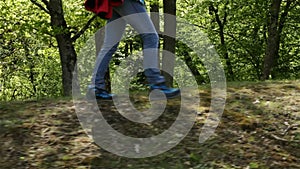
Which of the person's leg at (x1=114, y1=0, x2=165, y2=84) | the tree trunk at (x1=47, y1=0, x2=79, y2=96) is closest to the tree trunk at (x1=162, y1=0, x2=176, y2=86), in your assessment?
the tree trunk at (x1=47, y1=0, x2=79, y2=96)

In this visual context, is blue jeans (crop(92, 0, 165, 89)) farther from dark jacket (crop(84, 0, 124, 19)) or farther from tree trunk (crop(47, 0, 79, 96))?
tree trunk (crop(47, 0, 79, 96))

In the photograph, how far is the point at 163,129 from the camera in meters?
4.46

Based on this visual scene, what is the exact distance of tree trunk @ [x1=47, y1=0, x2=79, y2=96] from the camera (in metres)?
10.5

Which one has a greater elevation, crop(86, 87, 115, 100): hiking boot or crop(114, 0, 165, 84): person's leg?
crop(114, 0, 165, 84): person's leg

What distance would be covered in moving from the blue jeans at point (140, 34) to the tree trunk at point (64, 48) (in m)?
5.35

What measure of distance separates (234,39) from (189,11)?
239 centimetres

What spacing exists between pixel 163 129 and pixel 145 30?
3.69ft

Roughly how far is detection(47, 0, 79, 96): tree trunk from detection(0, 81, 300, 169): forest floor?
5295 mm

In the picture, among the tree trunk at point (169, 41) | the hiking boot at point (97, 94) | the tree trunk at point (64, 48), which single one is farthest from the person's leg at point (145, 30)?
the tree trunk at point (169, 41)

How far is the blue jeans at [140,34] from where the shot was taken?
480cm

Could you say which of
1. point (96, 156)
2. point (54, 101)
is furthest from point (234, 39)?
point (96, 156)

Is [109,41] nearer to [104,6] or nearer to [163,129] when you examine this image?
[104,6]

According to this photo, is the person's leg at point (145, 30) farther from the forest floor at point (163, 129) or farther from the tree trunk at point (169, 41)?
the tree trunk at point (169, 41)

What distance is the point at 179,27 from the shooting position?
67.6ft
